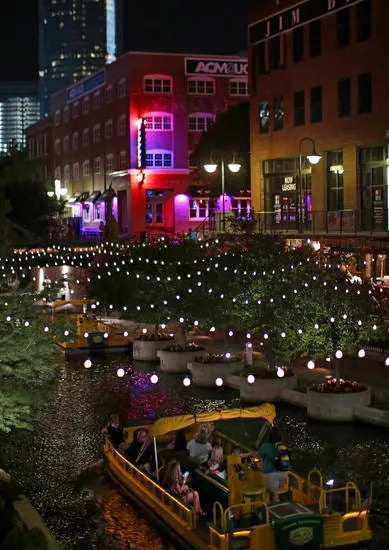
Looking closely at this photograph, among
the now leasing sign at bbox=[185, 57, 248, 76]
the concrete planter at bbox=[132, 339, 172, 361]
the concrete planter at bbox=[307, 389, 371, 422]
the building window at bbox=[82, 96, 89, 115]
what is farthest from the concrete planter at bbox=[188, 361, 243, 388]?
the building window at bbox=[82, 96, 89, 115]

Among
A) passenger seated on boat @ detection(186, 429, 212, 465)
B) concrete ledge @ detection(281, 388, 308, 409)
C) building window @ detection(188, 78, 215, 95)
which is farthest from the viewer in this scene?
building window @ detection(188, 78, 215, 95)

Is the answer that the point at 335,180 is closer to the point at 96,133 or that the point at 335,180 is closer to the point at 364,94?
the point at 364,94

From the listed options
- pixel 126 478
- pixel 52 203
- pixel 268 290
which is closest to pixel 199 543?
pixel 126 478

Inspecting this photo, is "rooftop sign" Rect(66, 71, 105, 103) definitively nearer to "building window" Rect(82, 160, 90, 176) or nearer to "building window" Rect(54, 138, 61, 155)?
"building window" Rect(54, 138, 61, 155)

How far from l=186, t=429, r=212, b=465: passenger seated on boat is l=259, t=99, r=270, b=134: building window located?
141ft

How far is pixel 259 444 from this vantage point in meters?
20.2

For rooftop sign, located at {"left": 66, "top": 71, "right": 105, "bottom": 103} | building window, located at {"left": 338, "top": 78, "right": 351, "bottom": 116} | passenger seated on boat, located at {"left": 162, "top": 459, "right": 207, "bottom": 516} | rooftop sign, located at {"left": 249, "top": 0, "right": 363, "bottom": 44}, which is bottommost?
passenger seated on boat, located at {"left": 162, "top": 459, "right": 207, "bottom": 516}

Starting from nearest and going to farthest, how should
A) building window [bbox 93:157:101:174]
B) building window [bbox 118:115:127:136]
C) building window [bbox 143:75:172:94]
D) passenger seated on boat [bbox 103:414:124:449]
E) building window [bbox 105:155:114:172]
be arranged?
passenger seated on boat [bbox 103:414:124:449]
building window [bbox 143:75:172:94]
building window [bbox 118:115:127:136]
building window [bbox 105:155:114:172]
building window [bbox 93:157:101:174]

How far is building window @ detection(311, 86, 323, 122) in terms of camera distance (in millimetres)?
55094

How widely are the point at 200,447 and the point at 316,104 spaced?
39.6 meters

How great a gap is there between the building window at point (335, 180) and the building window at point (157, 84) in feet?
109

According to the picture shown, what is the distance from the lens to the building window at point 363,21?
164 ft

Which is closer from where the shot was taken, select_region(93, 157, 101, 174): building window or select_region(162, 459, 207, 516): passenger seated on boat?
select_region(162, 459, 207, 516): passenger seated on boat

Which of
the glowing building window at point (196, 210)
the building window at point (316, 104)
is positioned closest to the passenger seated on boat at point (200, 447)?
the building window at point (316, 104)
